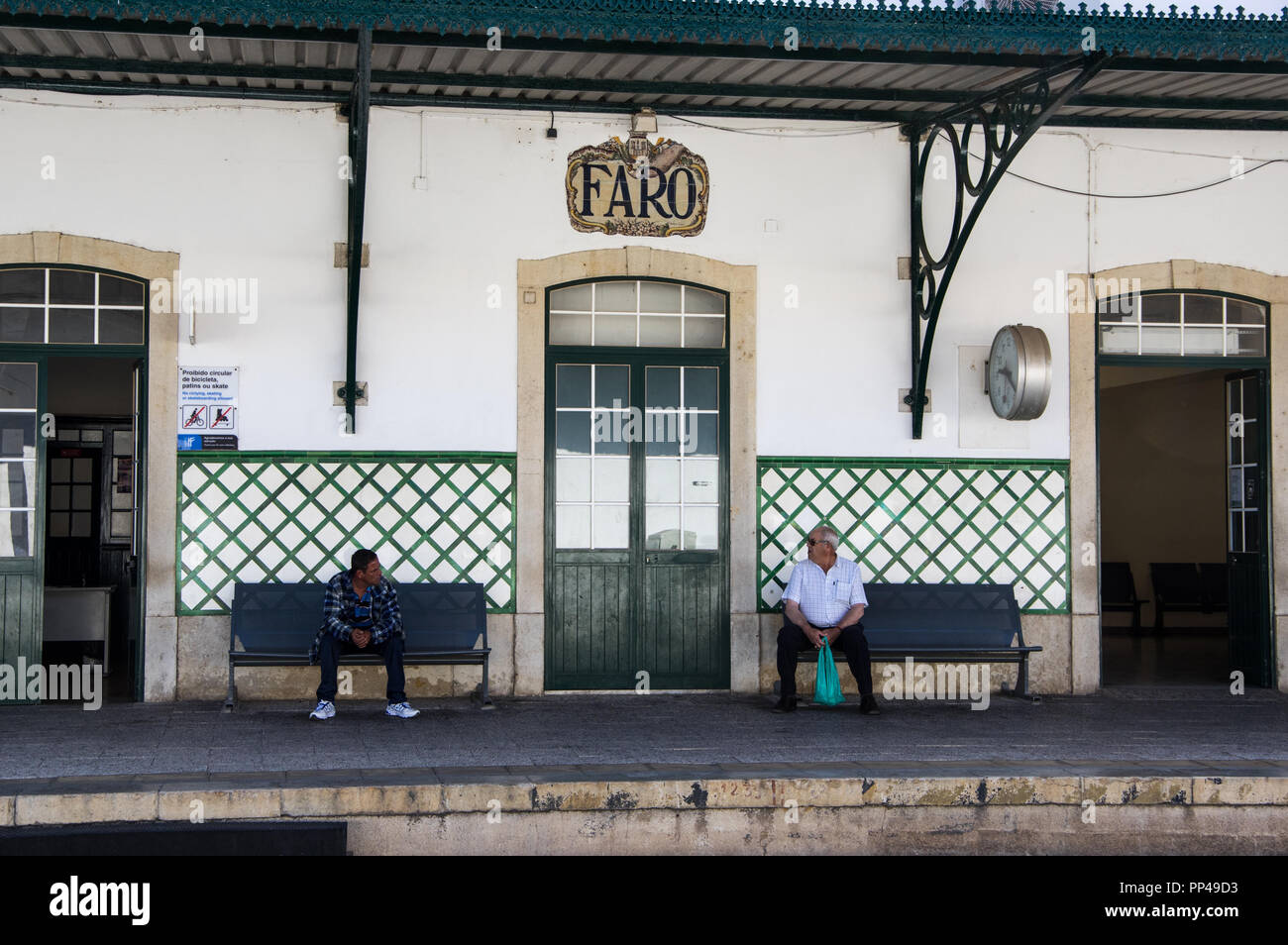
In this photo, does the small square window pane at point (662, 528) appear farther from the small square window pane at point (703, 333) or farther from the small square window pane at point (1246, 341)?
the small square window pane at point (1246, 341)

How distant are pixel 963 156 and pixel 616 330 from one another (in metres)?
2.30

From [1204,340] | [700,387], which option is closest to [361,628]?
[700,387]

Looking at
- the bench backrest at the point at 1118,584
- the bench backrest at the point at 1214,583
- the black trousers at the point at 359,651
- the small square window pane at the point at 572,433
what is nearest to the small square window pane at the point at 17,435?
the black trousers at the point at 359,651

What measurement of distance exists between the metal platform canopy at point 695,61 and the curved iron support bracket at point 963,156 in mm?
17

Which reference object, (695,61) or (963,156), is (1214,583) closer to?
(963,156)

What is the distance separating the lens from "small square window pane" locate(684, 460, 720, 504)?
8.64m

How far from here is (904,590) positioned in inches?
336

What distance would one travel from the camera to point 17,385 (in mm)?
8016

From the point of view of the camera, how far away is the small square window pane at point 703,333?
866 cm

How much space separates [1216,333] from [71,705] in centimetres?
740

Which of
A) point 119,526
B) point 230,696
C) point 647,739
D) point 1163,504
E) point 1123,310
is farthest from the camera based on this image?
point 1163,504

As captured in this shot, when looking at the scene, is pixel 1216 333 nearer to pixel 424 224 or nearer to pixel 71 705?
pixel 424 224

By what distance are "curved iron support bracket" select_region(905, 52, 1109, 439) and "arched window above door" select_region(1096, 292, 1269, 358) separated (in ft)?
3.93

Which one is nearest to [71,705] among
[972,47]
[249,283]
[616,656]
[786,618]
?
[249,283]
